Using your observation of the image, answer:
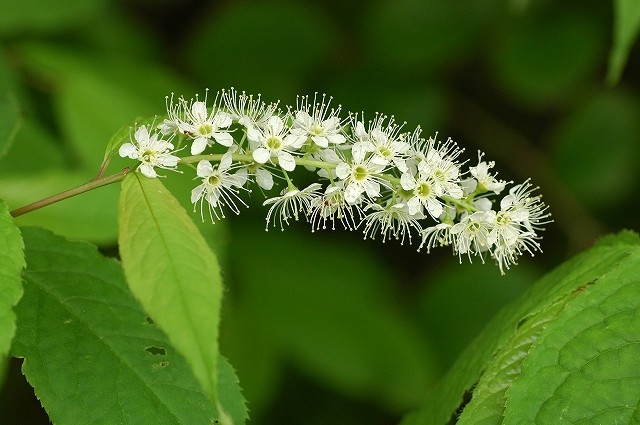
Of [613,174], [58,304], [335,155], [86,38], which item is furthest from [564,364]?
[86,38]

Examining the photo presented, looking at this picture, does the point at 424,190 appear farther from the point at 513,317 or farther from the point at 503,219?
the point at 513,317

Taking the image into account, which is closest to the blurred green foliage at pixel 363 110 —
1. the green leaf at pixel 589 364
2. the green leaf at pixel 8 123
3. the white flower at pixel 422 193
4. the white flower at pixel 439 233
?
the green leaf at pixel 8 123

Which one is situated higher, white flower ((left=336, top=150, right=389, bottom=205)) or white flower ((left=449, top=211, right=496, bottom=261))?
white flower ((left=336, top=150, right=389, bottom=205))

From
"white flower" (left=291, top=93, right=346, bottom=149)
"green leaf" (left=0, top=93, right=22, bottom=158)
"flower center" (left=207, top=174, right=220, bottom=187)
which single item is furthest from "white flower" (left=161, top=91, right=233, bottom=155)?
"green leaf" (left=0, top=93, right=22, bottom=158)

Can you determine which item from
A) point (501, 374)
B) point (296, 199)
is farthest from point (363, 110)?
point (501, 374)

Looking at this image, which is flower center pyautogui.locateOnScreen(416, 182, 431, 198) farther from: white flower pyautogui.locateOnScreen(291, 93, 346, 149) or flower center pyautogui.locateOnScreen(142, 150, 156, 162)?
flower center pyautogui.locateOnScreen(142, 150, 156, 162)

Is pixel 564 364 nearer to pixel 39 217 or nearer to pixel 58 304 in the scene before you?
pixel 58 304
